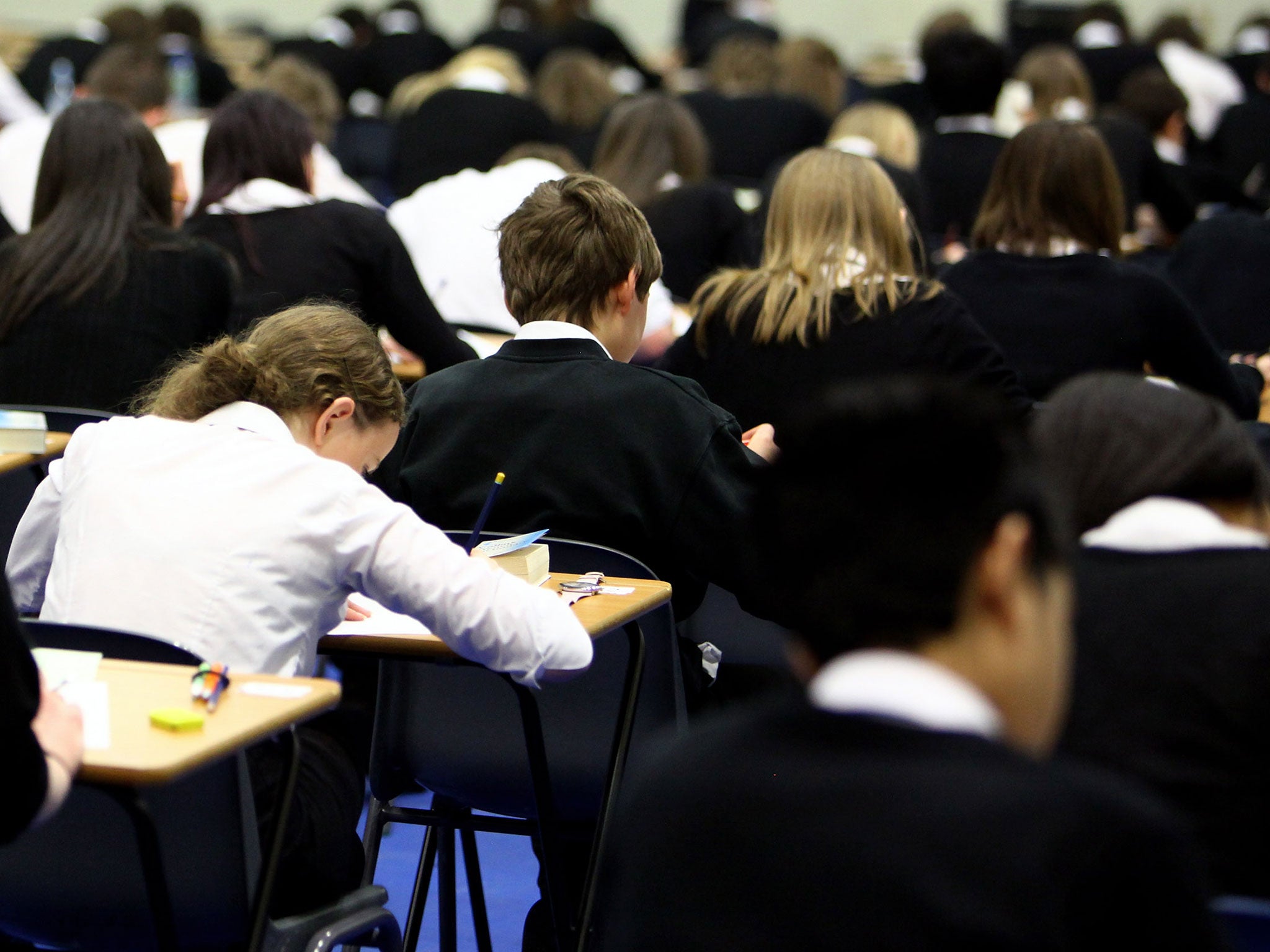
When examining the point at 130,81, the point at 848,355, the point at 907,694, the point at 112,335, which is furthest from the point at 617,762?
the point at 130,81

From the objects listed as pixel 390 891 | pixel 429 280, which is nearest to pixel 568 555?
pixel 390 891

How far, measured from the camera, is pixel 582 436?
90.0 inches

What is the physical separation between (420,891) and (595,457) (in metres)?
0.66

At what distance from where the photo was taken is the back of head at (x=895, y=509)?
37.1 inches

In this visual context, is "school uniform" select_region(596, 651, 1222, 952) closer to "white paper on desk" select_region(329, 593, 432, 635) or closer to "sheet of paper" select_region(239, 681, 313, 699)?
"sheet of paper" select_region(239, 681, 313, 699)

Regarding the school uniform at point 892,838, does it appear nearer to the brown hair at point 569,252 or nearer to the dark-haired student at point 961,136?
the brown hair at point 569,252

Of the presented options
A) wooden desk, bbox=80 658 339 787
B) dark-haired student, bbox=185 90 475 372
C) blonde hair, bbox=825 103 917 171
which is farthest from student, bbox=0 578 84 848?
blonde hair, bbox=825 103 917 171

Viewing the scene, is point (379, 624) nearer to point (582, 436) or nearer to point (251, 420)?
point (251, 420)

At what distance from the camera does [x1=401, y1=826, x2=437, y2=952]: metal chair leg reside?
2318 mm

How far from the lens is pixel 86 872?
5.56 feet

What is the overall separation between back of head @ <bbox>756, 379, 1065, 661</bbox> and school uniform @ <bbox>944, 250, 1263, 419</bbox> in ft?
7.99

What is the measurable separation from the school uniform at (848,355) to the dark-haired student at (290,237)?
2.48ft

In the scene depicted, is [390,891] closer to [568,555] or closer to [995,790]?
[568,555]

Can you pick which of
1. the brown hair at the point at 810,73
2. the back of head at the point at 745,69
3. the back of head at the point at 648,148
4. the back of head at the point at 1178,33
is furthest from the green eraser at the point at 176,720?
the back of head at the point at 1178,33
